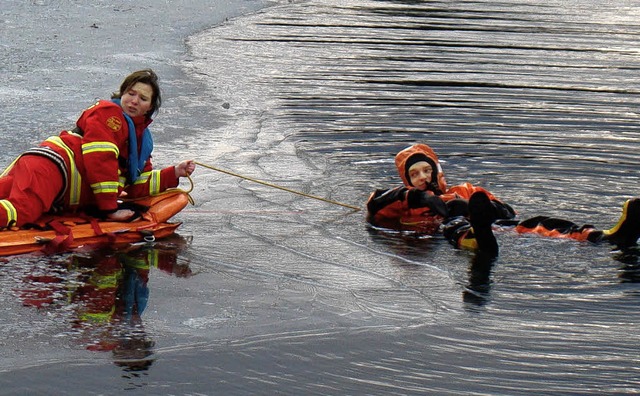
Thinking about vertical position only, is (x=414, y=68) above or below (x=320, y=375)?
above

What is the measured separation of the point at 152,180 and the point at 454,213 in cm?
200

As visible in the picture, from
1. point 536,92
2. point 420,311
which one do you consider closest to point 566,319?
point 420,311

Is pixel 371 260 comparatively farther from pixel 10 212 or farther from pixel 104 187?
pixel 10 212

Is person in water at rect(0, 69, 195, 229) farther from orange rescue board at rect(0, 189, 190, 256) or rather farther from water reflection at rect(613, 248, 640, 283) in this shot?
water reflection at rect(613, 248, 640, 283)

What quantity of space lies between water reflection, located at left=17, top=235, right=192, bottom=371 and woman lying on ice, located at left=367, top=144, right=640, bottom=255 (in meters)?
1.54

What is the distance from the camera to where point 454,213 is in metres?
7.66

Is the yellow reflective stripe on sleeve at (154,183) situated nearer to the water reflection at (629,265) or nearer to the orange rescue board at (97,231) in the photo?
the orange rescue board at (97,231)

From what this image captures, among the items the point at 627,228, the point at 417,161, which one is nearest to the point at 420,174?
the point at 417,161

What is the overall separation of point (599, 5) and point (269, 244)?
1854cm

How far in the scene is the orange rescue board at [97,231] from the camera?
6.42m

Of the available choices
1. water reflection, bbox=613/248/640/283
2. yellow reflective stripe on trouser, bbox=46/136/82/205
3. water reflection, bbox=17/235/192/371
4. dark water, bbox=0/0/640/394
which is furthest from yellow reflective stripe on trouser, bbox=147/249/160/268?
water reflection, bbox=613/248/640/283

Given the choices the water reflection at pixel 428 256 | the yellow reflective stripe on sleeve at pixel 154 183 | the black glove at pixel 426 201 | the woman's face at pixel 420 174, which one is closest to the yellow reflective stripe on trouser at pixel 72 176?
the yellow reflective stripe on sleeve at pixel 154 183

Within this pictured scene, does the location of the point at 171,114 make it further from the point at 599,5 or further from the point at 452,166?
the point at 599,5

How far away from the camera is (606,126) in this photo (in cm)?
1132
